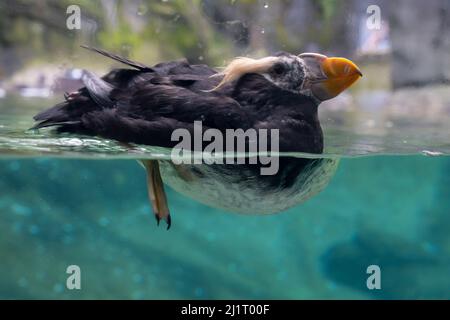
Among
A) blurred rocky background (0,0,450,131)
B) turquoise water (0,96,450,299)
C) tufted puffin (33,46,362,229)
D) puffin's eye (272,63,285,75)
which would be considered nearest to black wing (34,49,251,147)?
tufted puffin (33,46,362,229)

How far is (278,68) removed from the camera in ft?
10.6

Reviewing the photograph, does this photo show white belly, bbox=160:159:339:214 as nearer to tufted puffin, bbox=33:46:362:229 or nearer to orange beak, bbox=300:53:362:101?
tufted puffin, bbox=33:46:362:229

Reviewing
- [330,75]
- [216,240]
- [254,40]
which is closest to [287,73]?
[330,75]

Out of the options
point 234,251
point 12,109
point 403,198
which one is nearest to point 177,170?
point 12,109

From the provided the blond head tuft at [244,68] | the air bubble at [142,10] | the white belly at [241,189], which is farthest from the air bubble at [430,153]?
the air bubble at [142,10]

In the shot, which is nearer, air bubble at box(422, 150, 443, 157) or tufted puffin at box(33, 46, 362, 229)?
tufted puffin at box(33, 46, 362, 229)

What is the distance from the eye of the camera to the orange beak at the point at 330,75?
317 centimetres

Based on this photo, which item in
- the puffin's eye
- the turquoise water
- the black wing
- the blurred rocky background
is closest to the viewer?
the black wing

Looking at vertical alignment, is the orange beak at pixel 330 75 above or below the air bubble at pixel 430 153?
below

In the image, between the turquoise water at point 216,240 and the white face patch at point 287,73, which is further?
the turquoise water at point 216,240

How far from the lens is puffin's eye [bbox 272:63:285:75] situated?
3.21 m

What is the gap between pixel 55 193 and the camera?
7.19 metres

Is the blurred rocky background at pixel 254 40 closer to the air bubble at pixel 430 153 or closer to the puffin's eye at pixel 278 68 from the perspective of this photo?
the air bubble at pixel 430 153

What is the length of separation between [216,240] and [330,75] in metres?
4.59
